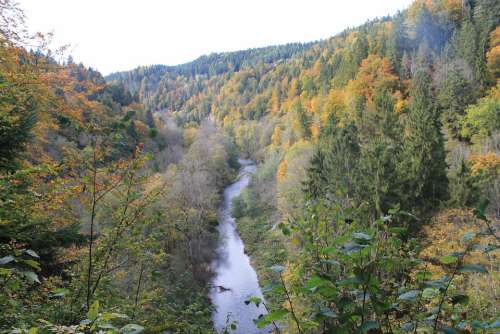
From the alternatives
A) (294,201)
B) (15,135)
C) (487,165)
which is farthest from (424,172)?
(15,135)

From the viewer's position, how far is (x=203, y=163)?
46.5m

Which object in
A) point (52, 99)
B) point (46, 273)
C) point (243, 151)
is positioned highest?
point (52, 99)

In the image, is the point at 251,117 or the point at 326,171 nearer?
the point at 326,171

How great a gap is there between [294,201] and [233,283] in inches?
362

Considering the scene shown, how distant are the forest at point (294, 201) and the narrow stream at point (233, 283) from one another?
1.26 meters

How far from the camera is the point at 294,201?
30078 mm

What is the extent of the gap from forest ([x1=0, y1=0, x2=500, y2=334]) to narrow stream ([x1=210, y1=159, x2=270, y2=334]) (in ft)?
4.15

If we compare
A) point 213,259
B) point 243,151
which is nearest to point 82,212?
point 213,259

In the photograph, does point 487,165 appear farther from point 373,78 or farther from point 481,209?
point 373,78

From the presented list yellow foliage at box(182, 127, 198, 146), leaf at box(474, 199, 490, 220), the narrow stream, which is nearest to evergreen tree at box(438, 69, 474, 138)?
the narrow stream

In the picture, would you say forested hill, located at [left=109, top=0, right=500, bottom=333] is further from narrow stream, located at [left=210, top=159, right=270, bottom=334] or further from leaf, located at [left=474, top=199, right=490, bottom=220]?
narrow stream, located at [left=210, top=159, right=270, bottom=334]

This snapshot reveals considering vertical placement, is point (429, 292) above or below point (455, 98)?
above

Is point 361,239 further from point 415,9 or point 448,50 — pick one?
point 415,9

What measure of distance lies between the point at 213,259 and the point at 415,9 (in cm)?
5831
